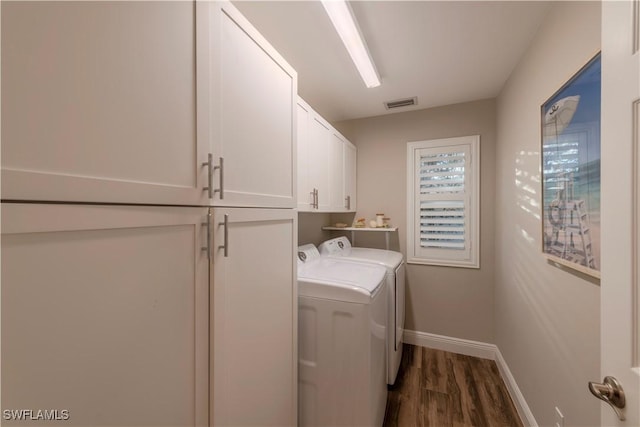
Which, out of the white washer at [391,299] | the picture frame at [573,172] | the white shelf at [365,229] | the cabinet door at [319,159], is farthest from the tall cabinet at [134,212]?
the white shelf at [365,229]

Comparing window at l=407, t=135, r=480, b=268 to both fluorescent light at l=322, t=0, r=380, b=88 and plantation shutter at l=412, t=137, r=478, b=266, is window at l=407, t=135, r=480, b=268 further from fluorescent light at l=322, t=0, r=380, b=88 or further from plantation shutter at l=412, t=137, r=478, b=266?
fluorescent light at l=322, t=0, r=380, b=88

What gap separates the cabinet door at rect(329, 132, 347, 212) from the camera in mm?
2344

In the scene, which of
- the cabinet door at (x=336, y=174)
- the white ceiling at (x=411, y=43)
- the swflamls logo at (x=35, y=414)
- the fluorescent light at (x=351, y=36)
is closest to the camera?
the swflamls logo at (x=35, y=414)

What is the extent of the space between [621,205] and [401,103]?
2.36 meters

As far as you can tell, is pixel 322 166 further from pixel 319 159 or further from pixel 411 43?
pixel 411 43

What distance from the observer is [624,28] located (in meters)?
0.61

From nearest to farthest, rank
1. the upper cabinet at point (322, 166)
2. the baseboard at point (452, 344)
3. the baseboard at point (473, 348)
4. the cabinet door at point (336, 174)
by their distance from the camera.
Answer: the upper cabinet at point (322, 166), the baseboard at point (473, 348), the cabinet door at point (336, 174), the baseboard at point (452, 344)

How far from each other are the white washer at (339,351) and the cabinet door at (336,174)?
0.98m

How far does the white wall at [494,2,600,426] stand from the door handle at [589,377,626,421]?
0.59 m

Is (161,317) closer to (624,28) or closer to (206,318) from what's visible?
(206,318)

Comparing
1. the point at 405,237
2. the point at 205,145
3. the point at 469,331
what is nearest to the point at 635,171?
the point at 205,145

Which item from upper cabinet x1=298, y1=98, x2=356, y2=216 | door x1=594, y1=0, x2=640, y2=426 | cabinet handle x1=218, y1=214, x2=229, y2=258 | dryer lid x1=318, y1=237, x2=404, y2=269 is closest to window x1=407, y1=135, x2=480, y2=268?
dryer lid x1=318, y1=237, x2=404, y2=269

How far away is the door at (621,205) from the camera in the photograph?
22.6 inches

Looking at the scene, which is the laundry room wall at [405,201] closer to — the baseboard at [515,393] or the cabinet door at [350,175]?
the cabinet door at [350,175]
